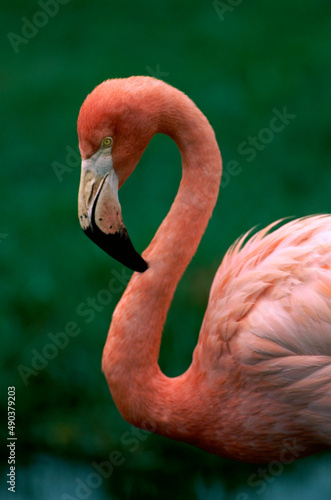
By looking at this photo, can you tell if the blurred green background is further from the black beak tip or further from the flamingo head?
the flamingo head

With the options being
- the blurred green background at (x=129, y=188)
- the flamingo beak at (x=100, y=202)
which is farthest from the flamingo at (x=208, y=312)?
the blurred green background at (x=129, y=188)

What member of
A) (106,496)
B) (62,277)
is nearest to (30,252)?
(62,277)

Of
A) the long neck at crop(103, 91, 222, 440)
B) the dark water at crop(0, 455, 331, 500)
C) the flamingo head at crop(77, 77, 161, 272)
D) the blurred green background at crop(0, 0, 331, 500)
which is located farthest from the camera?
the blurred green background at crop(0, 0, 331, 500)

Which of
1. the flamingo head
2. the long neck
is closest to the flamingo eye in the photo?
the flamingo head

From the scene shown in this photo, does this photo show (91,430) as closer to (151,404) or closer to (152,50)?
(151,404)

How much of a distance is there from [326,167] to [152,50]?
1.95 m

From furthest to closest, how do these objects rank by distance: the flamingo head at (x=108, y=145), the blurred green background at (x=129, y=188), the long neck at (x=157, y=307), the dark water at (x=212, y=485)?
the blurred green background at (x=129, y=188) → the dark water at (x=212, y=485) → the long neck at (x=157, y=307) → the flamingo head at (x=108, y=145)

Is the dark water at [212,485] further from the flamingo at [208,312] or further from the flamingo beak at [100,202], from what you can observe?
the flamingo beak at [100,202]

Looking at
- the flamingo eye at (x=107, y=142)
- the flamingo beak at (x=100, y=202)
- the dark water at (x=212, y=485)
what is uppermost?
the flamingo eye at (x=107, y=142)

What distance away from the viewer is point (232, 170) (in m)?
4.86

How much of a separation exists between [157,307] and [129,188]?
7.83ft

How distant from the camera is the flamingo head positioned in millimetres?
2256

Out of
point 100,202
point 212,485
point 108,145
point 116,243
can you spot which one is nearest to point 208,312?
point 116,243

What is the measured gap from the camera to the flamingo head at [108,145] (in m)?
2.26
